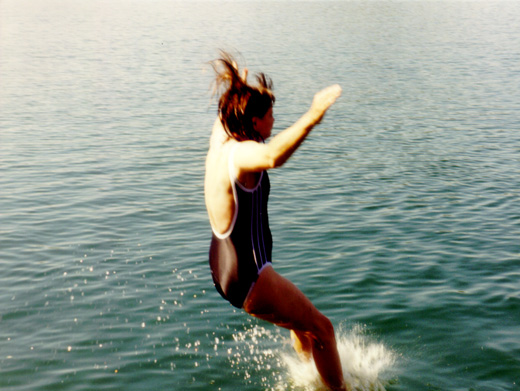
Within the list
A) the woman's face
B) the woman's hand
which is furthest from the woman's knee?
the woman's hand

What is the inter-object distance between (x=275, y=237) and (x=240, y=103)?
6253 mm

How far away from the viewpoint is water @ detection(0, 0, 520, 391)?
7176 mm

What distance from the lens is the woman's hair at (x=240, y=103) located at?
4977 mm

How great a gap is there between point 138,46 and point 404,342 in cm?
3699

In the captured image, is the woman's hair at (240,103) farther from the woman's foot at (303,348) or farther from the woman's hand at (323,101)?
the woman's foot at (303,348)

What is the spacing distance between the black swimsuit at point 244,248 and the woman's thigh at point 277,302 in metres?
0.06

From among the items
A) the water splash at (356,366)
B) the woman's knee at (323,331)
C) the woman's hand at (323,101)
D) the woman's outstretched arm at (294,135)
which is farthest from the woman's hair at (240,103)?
the water splash at (356,366)

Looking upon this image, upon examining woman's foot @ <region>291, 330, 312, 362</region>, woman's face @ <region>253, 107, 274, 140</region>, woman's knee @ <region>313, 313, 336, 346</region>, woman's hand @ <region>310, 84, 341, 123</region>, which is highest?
woman's hand @ <region>310, 84, 341, 123</region>

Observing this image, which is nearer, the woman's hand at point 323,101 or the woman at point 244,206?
the woman's hand at point 323,101

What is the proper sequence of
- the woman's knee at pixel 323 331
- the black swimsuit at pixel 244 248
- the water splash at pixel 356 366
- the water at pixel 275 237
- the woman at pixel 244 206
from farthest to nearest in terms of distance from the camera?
the water at pixel 275 237 → the water splash at pixel 356 366 → the woman's knee at pixel 323 331 → the black swimsuit at pixel 244 248 → the woman at pixel 244 206

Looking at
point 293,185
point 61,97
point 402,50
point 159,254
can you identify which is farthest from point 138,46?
point 159,254

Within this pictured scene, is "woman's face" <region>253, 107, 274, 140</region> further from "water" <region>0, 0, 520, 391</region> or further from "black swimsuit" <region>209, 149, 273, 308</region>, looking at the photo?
"water" <region>0, 0, 520, 391</region>

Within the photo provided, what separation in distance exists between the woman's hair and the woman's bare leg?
40.6 inches

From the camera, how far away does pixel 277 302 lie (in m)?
5.30
